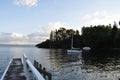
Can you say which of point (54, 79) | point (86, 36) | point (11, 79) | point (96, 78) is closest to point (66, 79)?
point (54, 79)

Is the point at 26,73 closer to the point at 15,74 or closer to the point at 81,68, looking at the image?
the point at 15,74

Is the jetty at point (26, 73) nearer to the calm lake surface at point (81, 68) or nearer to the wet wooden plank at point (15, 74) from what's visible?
the wet wooden plank at point (15, 74)

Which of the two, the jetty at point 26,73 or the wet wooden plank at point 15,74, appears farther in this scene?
the wet wooden plank at point 15,74

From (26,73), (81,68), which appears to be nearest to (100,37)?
(81,68)

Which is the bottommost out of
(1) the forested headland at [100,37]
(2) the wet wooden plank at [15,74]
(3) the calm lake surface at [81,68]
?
(3) the calm lake surface at [81,68]

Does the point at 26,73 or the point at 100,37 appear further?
the point at 100,37

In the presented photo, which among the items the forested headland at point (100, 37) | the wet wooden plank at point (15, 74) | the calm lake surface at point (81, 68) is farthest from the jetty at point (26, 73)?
the forested headland at point (100, 37)

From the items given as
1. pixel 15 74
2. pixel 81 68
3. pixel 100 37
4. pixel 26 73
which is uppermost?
pixel 100 37

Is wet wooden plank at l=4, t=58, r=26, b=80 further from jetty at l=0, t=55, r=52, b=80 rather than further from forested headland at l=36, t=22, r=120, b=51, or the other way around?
forested headland at l=36, t=22, r=120, b=51

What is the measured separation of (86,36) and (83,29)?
8.54 m

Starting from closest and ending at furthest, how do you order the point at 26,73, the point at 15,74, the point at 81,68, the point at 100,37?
the point at 26,73, the point at 15,74, the point at 81,68, the point at 100,37

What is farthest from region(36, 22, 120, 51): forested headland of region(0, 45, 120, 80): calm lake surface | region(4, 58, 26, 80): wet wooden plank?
region(4, 58, 26, 80): wet wooden plank

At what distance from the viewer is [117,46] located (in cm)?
14750

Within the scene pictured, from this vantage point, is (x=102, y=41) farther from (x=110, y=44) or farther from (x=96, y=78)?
(x=96, y=78)
